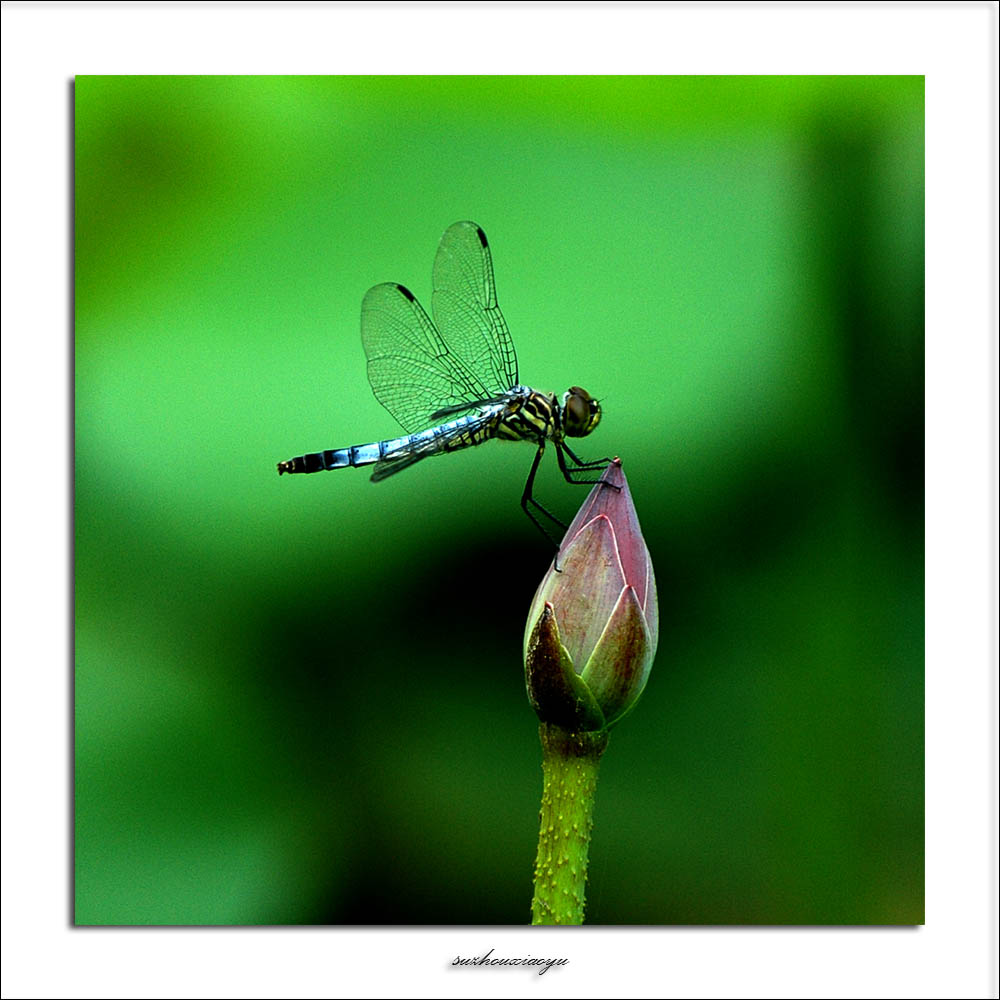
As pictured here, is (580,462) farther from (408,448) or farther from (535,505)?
(408,448)

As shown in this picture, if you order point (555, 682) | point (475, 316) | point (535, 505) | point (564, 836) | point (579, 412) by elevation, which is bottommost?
point (564, 836)

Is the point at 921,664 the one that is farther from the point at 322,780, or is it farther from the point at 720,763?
the point at 322,780

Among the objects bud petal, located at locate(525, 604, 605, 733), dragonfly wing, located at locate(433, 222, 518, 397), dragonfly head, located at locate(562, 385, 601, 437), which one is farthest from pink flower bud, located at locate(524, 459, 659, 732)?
dragonfly wing, located at locate(433, 222, 518, 397)

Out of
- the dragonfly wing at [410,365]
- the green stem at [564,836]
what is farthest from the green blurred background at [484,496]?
the green stem at [564,836]

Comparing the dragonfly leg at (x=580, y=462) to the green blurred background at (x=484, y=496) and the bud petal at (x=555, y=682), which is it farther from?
the bud petal at (x=555, y=682)

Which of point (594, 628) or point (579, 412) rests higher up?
point (579, 412)

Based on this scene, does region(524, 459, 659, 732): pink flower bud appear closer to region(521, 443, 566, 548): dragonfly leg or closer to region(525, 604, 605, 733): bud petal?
region(525, 604, 605, 733): bud petal

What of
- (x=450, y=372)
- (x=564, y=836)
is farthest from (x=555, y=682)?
(x=450, y=372)
